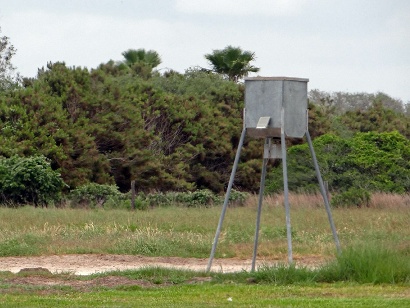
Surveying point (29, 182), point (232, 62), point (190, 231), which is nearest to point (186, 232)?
point (190, 231)

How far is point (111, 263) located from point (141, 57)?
155ft

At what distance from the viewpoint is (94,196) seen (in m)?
→ 35.6

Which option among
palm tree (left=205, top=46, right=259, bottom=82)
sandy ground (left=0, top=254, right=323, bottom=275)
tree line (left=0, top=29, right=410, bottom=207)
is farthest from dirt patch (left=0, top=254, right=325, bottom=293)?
palm tree (left=205, top=46, right=259, bottom=82)

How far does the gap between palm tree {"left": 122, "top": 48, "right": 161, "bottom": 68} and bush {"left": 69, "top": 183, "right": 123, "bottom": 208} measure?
91.1 feet

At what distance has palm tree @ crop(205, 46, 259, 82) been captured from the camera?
57494mm

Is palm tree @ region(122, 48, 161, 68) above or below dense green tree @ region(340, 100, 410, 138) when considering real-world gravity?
above

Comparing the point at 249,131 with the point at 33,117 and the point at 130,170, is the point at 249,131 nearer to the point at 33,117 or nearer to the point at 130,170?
the point at 33,117

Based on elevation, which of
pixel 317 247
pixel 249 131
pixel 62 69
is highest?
pixel 62 69

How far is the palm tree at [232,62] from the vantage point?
57.5 metres

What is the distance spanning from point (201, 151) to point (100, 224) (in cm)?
2406

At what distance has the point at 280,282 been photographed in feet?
46.3

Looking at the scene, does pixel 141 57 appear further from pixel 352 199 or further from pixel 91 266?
pixel 91 266

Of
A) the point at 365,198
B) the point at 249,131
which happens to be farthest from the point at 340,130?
the point at 249,131

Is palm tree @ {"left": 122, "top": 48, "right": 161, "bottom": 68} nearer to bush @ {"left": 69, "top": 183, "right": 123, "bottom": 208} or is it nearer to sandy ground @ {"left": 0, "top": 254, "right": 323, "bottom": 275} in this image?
bush @ {"left": 69, "top": 183, "right": 123, "bottom": 208}
